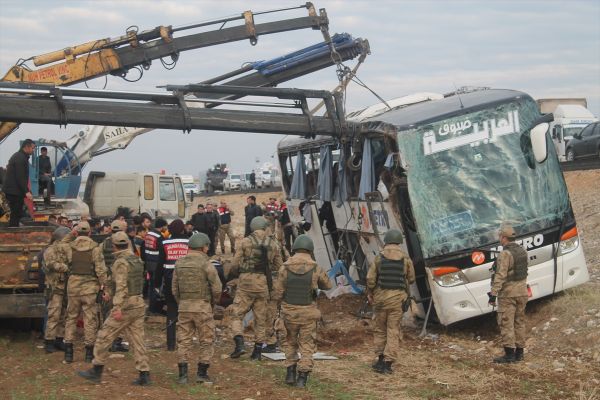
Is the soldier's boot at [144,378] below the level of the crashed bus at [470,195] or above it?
below

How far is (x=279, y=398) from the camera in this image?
8703 mm

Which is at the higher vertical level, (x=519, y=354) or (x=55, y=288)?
(x=55, y=288)

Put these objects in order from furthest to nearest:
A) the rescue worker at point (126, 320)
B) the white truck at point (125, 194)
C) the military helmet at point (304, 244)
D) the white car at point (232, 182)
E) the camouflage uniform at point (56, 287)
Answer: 1. the white car at point (232, 182)
2. the white truck at point (125, 194)
3. the camouflage uniform at point (56, 287)
4. the military helmet at point (304, 244)
5. the rescue worker at point (126, 320)

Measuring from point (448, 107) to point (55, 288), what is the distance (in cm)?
577

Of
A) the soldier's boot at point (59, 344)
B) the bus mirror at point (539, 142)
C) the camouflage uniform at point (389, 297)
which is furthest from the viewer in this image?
the bus mirror at point (539, 142)

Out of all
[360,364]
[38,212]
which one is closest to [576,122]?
[38,212]

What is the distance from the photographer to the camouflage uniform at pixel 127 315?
29.8 ft

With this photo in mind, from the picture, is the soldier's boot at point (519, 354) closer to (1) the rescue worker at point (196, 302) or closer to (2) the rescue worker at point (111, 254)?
(1) the rescue worker at point (196, 302)

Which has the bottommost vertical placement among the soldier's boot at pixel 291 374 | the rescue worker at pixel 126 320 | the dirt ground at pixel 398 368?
the dirt ground at pixel 398 368

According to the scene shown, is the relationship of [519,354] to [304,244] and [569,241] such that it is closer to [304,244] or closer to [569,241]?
[569,241]

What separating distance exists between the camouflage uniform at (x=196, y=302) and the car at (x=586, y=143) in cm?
2475

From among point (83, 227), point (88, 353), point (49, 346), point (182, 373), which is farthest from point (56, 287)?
point (182, 373)

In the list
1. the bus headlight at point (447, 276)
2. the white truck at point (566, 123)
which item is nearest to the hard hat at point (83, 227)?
the bus headlight at point (447, 276)

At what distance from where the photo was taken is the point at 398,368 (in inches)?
403
